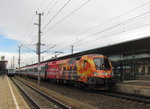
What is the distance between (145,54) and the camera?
2480 centimetres

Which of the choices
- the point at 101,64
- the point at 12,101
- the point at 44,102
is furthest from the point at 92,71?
the point at 12,101

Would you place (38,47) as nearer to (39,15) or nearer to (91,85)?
(39,15)

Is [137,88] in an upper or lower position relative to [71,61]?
lower

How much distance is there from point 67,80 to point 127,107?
13.1 meters

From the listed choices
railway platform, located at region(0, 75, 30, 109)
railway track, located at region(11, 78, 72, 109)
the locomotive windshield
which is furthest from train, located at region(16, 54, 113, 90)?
railway platform, located at region(0, 75, 30, 109)

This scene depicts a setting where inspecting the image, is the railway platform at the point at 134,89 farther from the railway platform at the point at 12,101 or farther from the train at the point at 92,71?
the railway platform at the point at 12,101

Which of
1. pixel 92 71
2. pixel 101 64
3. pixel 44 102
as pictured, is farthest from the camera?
pixel 101 64

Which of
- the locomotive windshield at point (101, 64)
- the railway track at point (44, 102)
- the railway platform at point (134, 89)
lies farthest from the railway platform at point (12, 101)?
the railway platform at point (134, 89)

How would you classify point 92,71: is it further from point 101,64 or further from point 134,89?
point 134,89

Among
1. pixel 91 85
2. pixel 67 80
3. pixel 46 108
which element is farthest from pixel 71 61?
pixel 46 108

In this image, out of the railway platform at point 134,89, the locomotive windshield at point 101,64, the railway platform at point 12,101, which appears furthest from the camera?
the locomotive windshield at point 101,64

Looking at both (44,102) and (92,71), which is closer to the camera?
(44,102)

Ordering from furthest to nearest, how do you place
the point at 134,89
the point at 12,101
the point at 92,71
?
the point at 92,71
the point at 134,89
the point at 12,101

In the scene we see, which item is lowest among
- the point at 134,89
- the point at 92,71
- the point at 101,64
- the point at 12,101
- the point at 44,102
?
the point at 44,102
